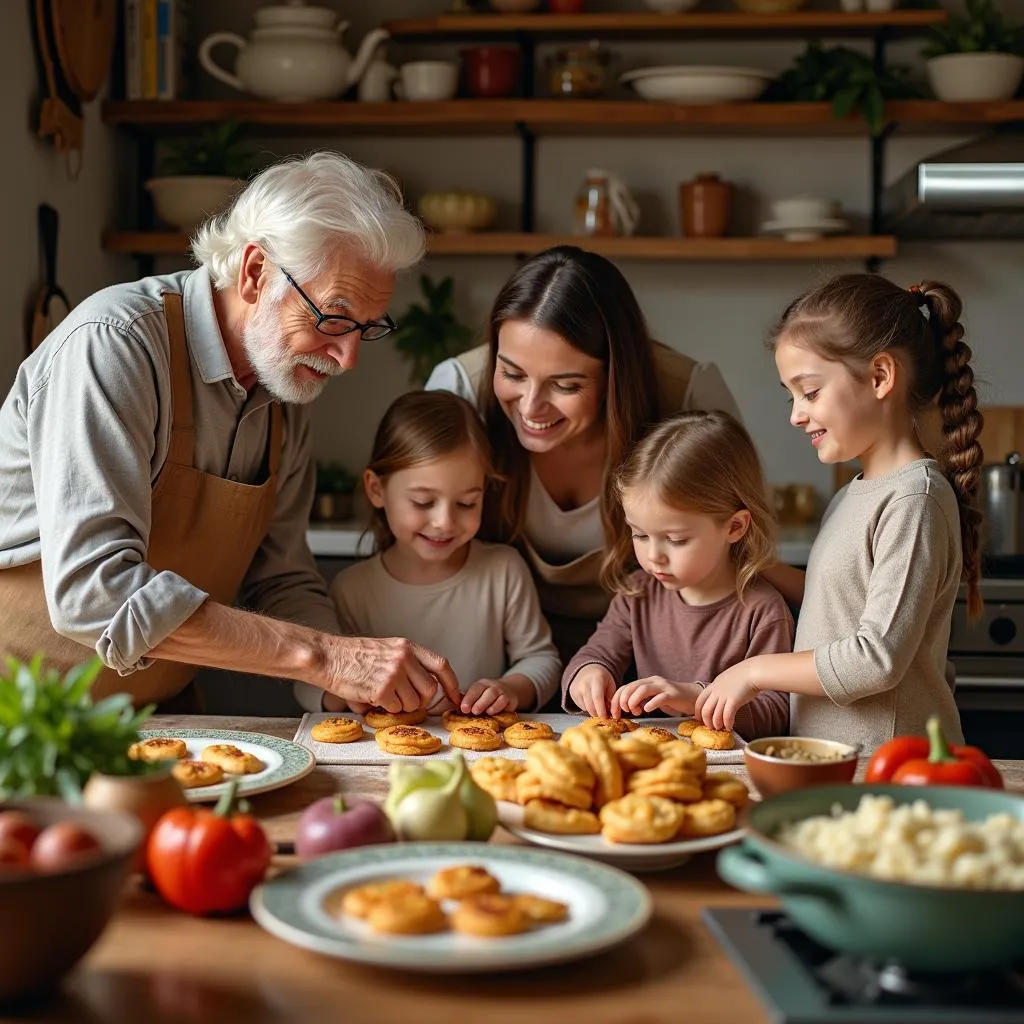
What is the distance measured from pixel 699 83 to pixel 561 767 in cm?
274

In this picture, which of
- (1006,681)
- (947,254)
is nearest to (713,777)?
(1006,681)

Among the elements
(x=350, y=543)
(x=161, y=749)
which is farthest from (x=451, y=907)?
(x=350, y=543)

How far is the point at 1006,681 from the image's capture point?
340 cm

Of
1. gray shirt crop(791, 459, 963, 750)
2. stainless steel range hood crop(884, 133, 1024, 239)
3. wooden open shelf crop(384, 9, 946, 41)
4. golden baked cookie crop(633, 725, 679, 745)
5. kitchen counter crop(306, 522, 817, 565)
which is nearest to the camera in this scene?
golden baked cookie crop(633, 725, 679, 745)

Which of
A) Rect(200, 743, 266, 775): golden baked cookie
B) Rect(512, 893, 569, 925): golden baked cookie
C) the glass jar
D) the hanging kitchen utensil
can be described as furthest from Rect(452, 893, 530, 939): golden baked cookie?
the glass jar

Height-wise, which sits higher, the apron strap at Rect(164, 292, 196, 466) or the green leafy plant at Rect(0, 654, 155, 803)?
the apron strap at Rect(164, 292, 196, 466)

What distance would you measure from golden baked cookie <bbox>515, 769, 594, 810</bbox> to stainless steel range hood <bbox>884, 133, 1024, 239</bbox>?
7.77 feet

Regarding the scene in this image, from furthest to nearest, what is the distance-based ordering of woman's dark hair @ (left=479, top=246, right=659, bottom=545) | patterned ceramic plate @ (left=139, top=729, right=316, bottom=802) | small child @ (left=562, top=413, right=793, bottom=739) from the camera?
woman's dark hair @ (left=479, top=246, right=659, bottom=545) → small child @ (left=562, top=413, right=793, bottom=739) → patterned ceramic plate @ (left=139, top=729, right=316, bottom=802)

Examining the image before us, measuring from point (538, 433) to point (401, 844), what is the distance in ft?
3.88

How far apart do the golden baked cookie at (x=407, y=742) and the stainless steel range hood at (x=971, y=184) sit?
2.13 meters

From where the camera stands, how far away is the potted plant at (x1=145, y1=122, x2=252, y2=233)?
382cm

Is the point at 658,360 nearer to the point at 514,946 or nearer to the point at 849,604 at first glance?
the point at 849,604

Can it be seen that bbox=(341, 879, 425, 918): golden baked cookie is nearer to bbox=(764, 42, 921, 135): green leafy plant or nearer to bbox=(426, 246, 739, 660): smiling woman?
bbox=(426, 246, 739, 660): smiling woman

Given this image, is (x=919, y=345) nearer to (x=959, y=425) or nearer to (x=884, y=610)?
(x=959, y=425)
